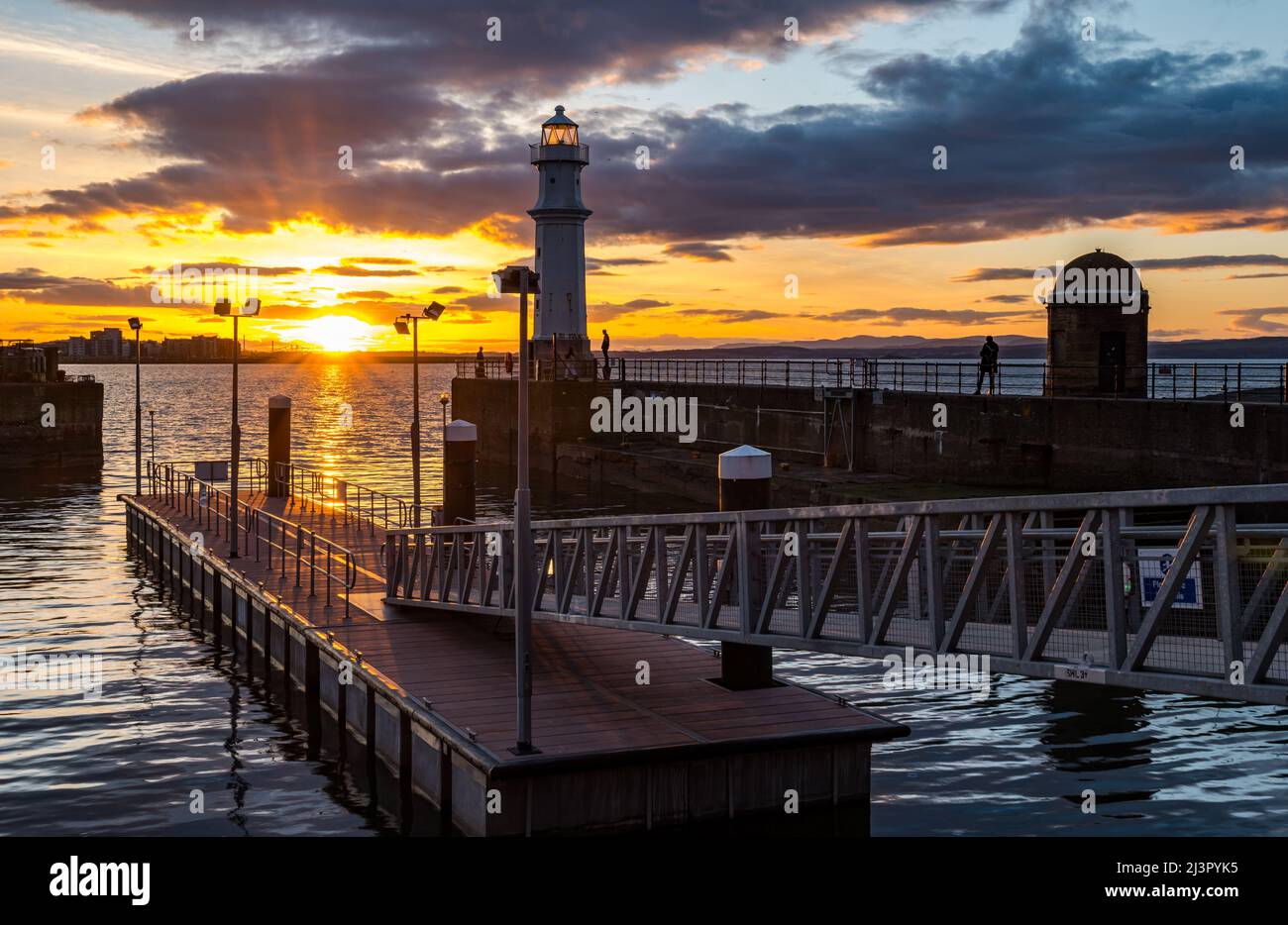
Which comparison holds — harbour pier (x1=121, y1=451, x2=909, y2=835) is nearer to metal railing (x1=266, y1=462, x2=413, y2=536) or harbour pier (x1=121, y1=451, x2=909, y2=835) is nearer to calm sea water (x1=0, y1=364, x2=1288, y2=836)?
calm sea water (x1=0, y1=364, x2=1288, y2=836)

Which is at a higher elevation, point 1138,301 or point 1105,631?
point 1138,301

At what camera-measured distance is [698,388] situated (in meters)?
60.5

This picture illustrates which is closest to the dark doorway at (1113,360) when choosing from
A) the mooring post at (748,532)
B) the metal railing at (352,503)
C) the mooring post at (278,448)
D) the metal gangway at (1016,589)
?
the metal railing at (352,503)

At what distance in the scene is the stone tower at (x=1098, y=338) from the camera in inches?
1650

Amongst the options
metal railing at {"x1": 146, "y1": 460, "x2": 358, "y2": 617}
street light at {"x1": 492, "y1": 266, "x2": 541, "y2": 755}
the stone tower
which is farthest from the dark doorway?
street light at {"x1": 492, "y1": 266, "x2": 541, "y2": 755}

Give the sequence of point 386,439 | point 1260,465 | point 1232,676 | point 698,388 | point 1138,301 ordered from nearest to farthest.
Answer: point 1232,676 < point 1260,465 < point 1138,301 < point 698,388 < point 386,439

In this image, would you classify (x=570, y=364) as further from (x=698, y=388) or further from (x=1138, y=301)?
(x=1138, y=301)

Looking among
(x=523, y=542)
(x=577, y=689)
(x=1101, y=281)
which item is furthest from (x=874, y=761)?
(x=1101, y=281)

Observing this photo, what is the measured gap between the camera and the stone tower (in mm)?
41906

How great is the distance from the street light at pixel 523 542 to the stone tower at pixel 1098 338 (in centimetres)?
3175

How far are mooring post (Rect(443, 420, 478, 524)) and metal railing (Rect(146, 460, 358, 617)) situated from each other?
242cm
